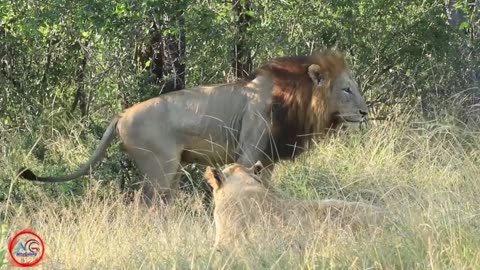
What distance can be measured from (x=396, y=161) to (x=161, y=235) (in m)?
3.11

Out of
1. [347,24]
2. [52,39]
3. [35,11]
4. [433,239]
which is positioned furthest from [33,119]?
[433,239]

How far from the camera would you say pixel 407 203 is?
5277 mm

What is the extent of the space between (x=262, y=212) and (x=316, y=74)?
2286mm

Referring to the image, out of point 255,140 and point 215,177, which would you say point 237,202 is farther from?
point 255,140

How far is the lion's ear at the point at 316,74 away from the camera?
664cm

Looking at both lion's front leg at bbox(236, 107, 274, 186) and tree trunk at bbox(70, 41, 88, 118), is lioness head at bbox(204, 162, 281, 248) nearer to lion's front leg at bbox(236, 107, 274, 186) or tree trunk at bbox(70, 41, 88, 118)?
lion's front leg at bbox(236, 107, 274, 186)

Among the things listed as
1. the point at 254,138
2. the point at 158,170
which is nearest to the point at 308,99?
the point at 254,138

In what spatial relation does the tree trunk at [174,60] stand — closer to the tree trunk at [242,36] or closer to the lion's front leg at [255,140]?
the tree trunk at [242,36]

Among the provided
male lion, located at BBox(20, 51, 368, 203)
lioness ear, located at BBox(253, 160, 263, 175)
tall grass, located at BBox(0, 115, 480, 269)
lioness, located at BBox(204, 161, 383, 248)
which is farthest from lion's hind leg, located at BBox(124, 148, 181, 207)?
lioness, located at BBox(204, 161, 383, 248)

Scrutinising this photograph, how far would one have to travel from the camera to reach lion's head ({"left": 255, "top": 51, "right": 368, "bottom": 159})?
666cm

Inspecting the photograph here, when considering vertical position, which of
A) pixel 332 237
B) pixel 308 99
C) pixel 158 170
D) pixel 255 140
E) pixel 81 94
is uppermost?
pixel 332 237

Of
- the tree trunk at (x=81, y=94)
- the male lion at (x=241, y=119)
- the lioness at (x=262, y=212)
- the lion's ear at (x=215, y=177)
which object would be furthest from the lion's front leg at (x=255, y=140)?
the tree trunk at (x=81, y=94)

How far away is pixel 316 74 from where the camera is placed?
6664mm

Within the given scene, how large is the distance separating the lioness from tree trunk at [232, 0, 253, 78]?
3.30 metres
